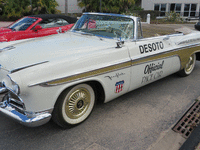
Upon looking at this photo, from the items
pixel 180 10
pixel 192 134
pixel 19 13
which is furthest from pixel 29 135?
pixel 180 10

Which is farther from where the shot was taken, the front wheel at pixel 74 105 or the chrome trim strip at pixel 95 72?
the front wheel at pixel 74 105

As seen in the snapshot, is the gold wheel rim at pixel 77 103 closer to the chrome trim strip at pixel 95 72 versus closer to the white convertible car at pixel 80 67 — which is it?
the white convertible car at pixel 80 67

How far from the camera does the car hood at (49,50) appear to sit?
256cm

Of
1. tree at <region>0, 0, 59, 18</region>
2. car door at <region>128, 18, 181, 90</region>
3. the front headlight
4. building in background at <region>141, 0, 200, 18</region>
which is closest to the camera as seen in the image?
the front headlight

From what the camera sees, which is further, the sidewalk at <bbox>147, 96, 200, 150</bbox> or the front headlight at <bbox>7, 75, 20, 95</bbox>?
the sidewalk at <bbox>147, 96, 200, 150</bbox>

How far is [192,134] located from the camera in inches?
112

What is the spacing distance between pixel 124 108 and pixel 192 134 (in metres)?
1.16

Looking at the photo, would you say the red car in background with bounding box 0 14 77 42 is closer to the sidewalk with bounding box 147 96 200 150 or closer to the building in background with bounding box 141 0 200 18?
the sidewalk with bounding box 147 96 200 150

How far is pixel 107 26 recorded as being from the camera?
367 centimetres

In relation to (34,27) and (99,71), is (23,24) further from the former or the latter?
(99,71)

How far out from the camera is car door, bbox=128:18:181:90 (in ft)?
11.2

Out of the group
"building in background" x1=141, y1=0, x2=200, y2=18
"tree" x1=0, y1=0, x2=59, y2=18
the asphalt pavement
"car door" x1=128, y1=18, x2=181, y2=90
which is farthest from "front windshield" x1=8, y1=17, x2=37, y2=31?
"building in background" x1=141, y1=0, x2=200, y2=18

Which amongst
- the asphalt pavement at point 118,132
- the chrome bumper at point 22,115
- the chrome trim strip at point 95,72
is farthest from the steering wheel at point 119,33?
the chrome bumper at point 22,115

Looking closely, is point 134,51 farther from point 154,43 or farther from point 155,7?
point 155,7
